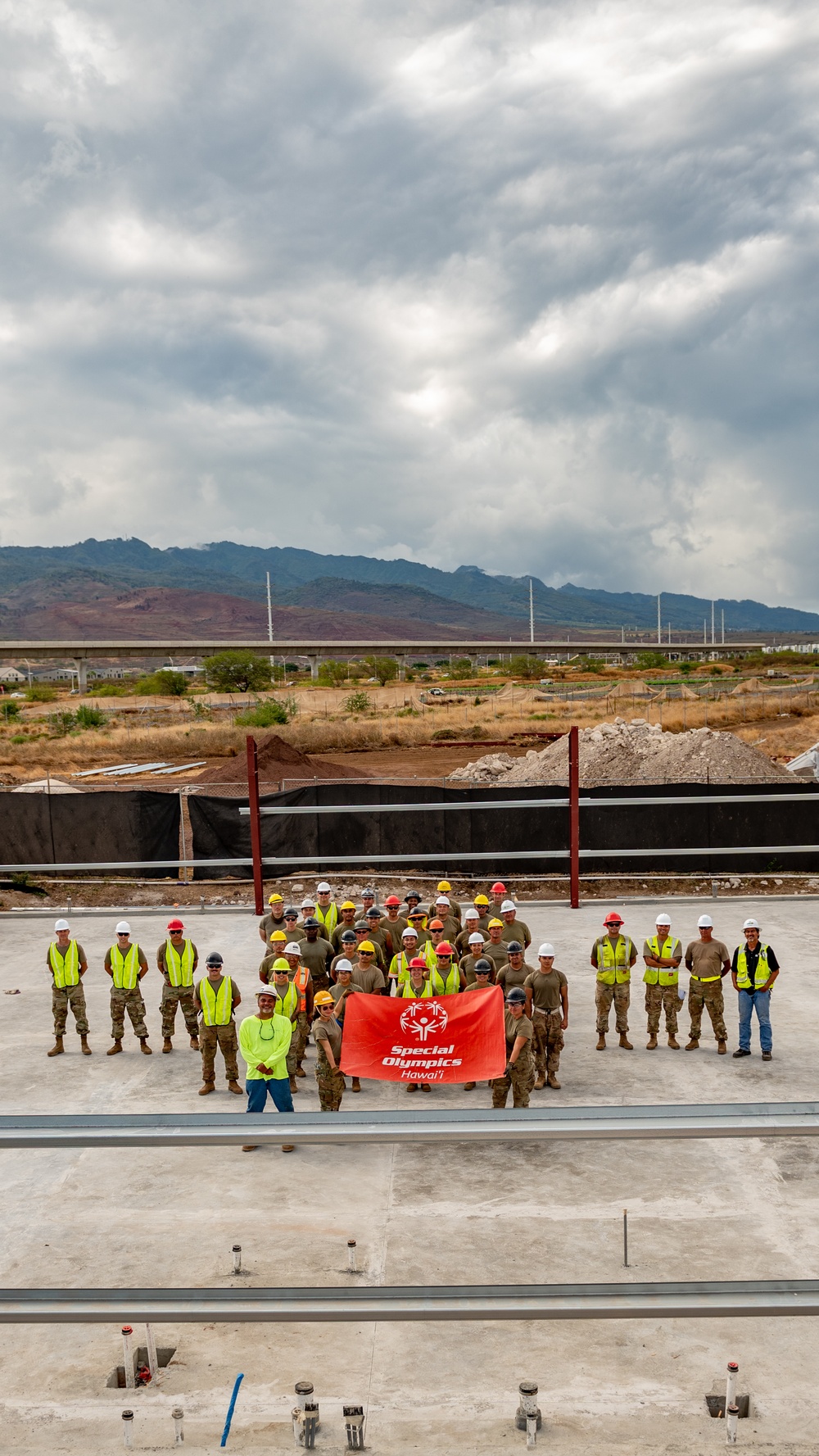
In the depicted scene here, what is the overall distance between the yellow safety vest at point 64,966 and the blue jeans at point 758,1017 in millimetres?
7425

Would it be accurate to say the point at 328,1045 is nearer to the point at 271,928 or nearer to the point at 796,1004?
the point at 271,928

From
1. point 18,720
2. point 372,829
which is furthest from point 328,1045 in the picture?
point 18,720

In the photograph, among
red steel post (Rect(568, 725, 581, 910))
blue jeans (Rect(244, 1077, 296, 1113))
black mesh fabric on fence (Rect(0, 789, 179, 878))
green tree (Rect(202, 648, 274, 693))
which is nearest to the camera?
blue jeans (Rect(244, 1077, 296, 1113))

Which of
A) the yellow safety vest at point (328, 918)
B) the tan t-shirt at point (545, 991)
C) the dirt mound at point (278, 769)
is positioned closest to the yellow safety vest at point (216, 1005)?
the yellow safety vest at point (328, 918)

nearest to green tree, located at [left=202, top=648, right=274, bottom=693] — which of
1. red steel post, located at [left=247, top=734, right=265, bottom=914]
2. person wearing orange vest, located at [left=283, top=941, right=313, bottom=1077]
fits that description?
red steel post, located at [left=247, top=734, right=265, bottom=914]

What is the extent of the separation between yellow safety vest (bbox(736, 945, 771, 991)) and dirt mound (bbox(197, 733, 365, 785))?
2127cm

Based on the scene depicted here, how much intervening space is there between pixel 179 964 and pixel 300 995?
1.64m

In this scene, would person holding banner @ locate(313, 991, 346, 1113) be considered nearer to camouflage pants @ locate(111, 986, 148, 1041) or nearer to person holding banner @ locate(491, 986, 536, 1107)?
person holding banner @ locate(491, 986, 536, 1107)

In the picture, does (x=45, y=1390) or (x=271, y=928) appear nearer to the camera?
(x=45, y=1390)

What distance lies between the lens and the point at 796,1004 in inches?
524

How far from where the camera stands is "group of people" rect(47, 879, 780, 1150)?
10.1 m

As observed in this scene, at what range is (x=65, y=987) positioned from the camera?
40.6 ft

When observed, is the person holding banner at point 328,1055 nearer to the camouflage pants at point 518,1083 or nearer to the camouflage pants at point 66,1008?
the camouflage pants at point 518,1083

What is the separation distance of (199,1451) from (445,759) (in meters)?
41.3
